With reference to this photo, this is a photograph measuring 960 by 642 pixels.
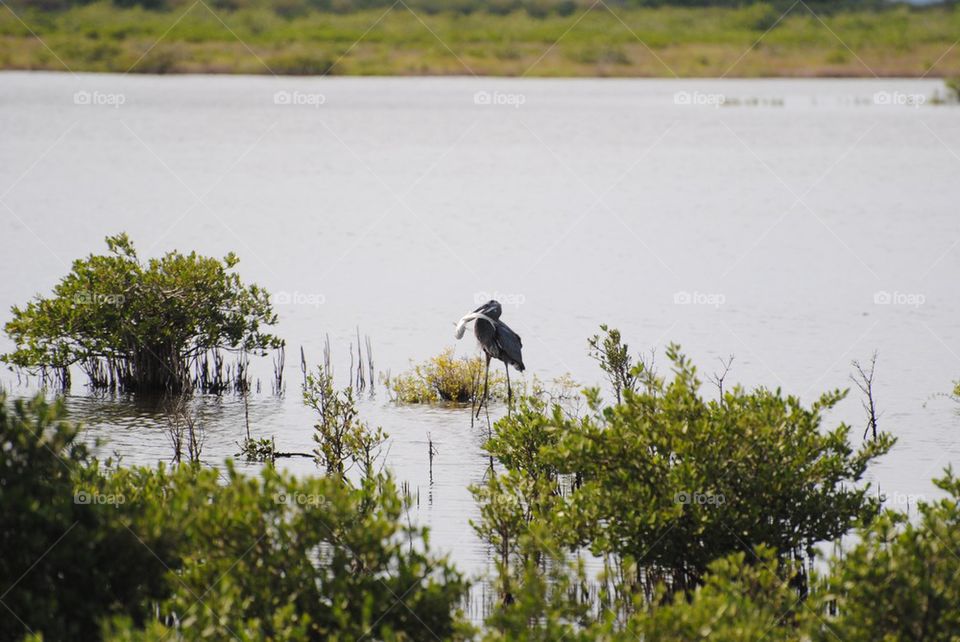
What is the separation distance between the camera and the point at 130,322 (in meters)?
16.5

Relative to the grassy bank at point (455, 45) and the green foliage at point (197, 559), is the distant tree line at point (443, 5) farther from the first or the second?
the green foliage at point (197, 559)

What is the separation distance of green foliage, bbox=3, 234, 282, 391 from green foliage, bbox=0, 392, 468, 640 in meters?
8.76

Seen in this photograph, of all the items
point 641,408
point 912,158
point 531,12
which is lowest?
point 641,408

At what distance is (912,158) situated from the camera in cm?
5391

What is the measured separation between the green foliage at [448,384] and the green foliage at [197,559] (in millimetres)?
9513

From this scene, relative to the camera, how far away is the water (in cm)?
1703

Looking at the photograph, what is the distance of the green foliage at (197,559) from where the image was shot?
7125 millimetres

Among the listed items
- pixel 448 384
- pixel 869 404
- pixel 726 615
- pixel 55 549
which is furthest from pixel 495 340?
pixel 55 549

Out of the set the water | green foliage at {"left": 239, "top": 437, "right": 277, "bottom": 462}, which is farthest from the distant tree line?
green foliage at {"left": 239, "top": 437, "right": 277, "bottom": 462}

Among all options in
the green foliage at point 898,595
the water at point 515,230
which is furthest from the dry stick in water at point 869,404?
the green foliage at point 898,595

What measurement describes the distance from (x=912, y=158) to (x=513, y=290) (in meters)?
32.2

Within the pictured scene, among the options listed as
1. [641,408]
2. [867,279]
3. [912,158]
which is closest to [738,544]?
[641,408]

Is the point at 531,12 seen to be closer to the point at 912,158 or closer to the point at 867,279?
the point at 912,158

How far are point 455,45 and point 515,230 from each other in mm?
53414
